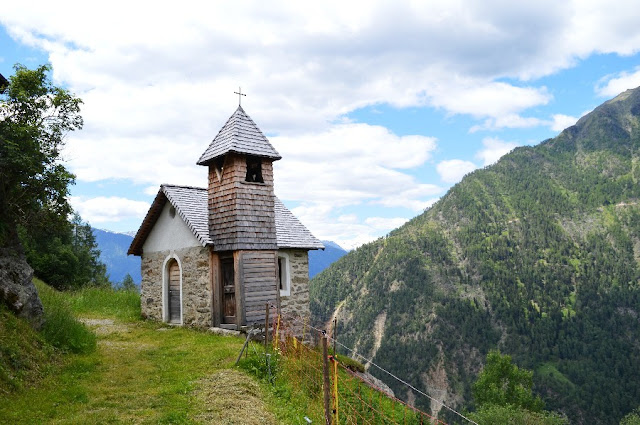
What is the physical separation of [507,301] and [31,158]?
162590mm

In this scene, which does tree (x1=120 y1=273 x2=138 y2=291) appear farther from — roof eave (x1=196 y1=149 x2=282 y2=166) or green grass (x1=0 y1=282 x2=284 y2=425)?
green grass (x1=0 y1=282 x2=284 y2=425)

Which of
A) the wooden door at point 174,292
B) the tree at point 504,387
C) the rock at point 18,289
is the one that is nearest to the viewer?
the rock at point 18,289

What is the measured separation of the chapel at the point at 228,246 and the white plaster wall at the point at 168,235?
0.04 meters

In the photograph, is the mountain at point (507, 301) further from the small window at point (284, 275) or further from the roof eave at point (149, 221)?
the small window at point (284, 275)

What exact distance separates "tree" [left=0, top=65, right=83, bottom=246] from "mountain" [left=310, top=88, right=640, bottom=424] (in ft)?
337

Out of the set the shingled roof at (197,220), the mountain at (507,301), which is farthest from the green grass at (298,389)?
the mountain at (507,301)

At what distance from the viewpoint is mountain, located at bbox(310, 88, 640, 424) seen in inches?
4845

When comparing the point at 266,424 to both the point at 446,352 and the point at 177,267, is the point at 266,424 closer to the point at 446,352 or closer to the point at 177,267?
the point at 177,267

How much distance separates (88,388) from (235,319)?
6.94m

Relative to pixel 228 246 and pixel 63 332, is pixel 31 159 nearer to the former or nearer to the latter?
pixel 63 332

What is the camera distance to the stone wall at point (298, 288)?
60.8 ft

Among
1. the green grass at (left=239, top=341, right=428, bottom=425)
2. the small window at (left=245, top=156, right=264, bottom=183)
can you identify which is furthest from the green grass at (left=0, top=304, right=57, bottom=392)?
the small window at (left=245, top=156, right=264, bottom=183)

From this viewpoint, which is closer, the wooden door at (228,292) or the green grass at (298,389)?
the green grass at (298,389)

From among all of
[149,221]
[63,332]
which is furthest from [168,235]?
[63,332]
